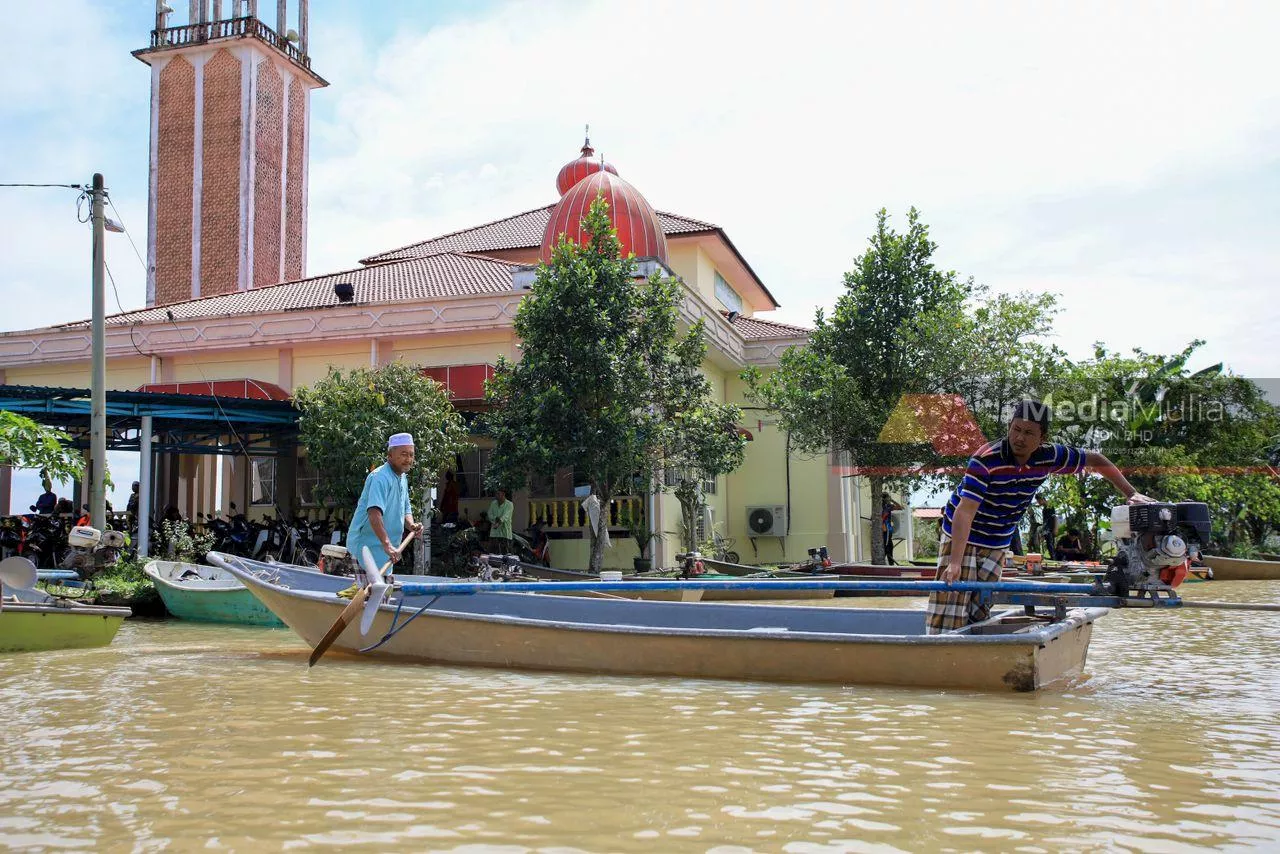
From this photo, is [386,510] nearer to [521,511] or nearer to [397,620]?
[397,620]

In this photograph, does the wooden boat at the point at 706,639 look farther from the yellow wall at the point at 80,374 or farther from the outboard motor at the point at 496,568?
the yellow wall at the point at 80,374

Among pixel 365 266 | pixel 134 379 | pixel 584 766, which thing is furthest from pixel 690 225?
pixel 584 766

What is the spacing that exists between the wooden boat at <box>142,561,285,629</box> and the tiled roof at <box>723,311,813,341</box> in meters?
14.9

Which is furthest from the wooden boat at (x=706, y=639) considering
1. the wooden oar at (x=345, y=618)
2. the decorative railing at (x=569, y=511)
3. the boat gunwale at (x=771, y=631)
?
the decorative railing at (x=569, y=511)

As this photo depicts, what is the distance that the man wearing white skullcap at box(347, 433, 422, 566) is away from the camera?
26.7 ft

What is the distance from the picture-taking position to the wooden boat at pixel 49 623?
30.8 feet

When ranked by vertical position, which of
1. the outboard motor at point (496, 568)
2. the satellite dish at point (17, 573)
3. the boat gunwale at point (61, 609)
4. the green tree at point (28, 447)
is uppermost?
the green tree at point (28, 447)

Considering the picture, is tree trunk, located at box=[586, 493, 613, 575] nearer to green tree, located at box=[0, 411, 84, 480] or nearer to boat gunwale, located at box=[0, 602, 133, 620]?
green tree, located at box=[0, 411, 84, 480]

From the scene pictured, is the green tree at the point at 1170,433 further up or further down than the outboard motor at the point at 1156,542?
further up

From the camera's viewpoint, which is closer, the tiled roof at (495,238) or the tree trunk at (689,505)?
the tree trunk at (689,505)

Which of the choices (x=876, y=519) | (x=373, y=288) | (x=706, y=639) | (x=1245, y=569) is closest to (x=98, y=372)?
(x=373, y=288)

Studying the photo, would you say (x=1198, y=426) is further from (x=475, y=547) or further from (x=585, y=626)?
(x=585, y=626)

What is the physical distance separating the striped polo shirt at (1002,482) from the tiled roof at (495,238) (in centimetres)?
2208

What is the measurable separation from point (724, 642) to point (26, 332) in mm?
23098
